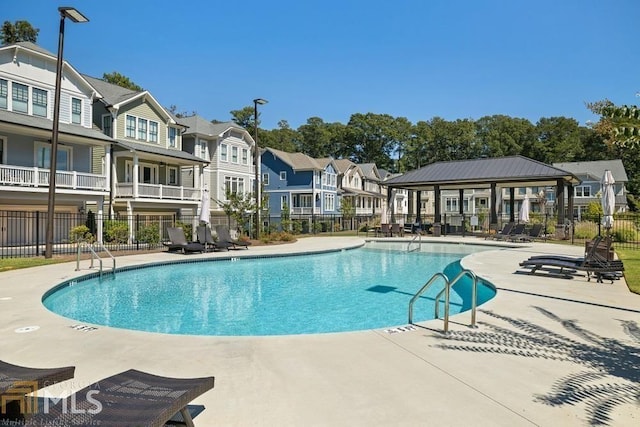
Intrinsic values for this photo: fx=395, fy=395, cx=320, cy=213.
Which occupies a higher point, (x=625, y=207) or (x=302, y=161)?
(x=302, y=161)

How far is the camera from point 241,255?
55.9 feet

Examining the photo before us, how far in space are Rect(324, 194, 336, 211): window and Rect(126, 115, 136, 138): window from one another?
77.3 ft

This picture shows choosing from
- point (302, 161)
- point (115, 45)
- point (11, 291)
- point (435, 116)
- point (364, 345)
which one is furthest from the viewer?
point (435, 116)

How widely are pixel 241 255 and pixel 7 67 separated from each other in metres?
15.3

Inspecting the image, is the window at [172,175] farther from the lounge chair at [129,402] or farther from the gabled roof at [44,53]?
the lounge chair at [129,402]

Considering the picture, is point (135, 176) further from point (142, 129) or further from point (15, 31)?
point (15, 31)

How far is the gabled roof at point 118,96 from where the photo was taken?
2483 cm

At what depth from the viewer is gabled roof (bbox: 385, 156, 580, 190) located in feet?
87.1

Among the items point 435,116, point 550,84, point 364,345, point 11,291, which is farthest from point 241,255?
point 435,116

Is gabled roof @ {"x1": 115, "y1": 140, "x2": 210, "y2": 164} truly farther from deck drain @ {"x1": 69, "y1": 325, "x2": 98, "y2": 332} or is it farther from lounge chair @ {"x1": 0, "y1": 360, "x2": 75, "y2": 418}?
lounge chair @ {"x1": 0, "y1": 360, "x2": 75, "y2": 418}

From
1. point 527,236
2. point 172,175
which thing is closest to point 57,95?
point 172,175

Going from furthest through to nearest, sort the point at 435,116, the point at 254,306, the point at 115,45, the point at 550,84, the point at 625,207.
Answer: the point at 435,116 < the point at 625,207 < the point at 550,84 < the point at 115,45 < the point at 254,306

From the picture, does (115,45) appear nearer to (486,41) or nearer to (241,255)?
(241,255)

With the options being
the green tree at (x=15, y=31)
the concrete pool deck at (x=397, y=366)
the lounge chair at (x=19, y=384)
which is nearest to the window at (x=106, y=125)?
the concrete pool deck at (x=397, y=366)
